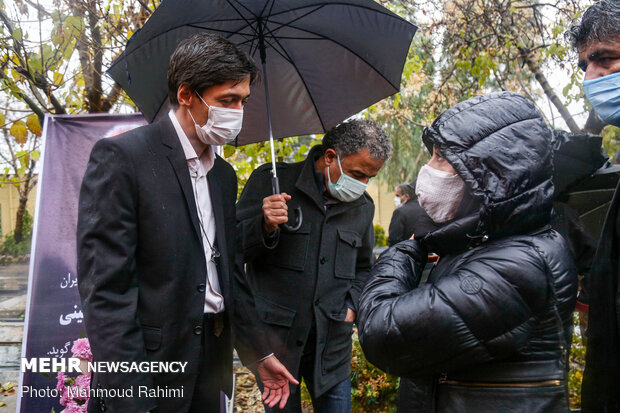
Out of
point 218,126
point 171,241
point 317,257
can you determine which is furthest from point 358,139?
point 171,241

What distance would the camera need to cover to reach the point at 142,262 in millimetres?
1758

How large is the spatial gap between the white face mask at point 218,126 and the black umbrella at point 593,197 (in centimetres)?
164

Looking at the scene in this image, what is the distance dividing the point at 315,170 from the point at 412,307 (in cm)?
159

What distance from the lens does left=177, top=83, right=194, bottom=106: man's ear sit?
77.6 inches

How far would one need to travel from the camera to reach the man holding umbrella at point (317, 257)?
103 inches

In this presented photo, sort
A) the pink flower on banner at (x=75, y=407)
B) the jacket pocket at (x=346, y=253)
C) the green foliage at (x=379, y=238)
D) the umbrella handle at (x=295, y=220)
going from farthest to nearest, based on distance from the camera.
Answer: the green foliage at (x=379, y=238)
the pink flower on banner at (x=75, y=407)
the jacket pocket at (x=346, y=253)
the umbrella handle at (x=295, y=220)

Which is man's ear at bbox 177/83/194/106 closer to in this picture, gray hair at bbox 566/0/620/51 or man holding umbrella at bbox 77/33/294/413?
man holding umbrella at bbox 77/33/294/413

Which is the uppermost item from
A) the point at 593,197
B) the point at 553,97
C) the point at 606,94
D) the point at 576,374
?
the point at 553,97

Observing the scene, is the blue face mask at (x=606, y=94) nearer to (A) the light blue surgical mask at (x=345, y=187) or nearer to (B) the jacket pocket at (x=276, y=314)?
(A) the light blue surgical mask at (x=345, y=187)

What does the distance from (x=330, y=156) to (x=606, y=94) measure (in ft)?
4.74

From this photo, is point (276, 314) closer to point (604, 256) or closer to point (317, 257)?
point (317, 257)

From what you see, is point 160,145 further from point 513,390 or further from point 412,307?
point 513,390

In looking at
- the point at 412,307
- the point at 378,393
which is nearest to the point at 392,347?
the point at 412,307

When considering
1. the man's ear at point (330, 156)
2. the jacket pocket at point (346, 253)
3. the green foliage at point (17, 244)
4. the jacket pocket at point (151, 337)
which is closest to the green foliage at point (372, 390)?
the jacket pocket at point (346, 253)
